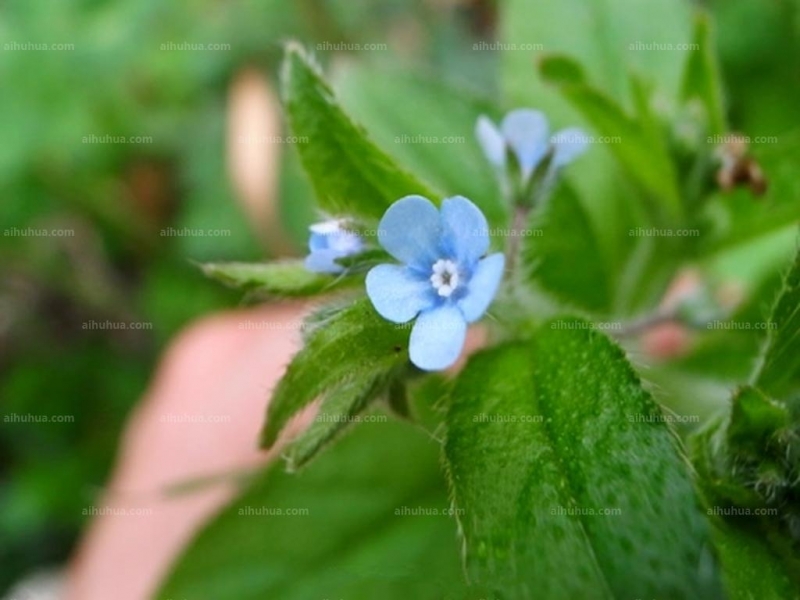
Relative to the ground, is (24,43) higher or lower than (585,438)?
lower

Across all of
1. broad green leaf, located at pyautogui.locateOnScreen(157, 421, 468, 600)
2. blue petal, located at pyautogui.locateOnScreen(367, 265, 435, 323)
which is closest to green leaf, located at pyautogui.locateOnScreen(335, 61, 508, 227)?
broad green leaf, located at pyautogui.locateOnScreen(157, 421, 468, 600)

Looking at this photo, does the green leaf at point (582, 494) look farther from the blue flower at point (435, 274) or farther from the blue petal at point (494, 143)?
the blue petal at point (494, 143)

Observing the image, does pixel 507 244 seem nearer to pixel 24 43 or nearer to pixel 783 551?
pixel 783 551

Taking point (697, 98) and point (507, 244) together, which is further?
point (697, 98)

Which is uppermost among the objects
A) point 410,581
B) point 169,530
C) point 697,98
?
point 697,98

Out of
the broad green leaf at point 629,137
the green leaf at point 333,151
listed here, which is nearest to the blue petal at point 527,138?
the broad green leaf at point 629,137

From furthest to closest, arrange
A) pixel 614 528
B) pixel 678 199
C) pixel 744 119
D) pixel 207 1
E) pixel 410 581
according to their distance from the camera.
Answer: pixel 207 1, pixel 744 119, pixel 678 199, pixel 410 581, pixel 614 528

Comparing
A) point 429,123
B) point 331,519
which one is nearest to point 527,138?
point 429,123

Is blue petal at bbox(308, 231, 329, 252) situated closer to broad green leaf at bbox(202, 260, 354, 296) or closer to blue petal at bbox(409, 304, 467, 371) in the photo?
broad green leaf at bbox(202, 260, 354, 296)

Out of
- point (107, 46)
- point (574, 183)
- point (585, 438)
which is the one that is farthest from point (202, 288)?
point (585, 438)
